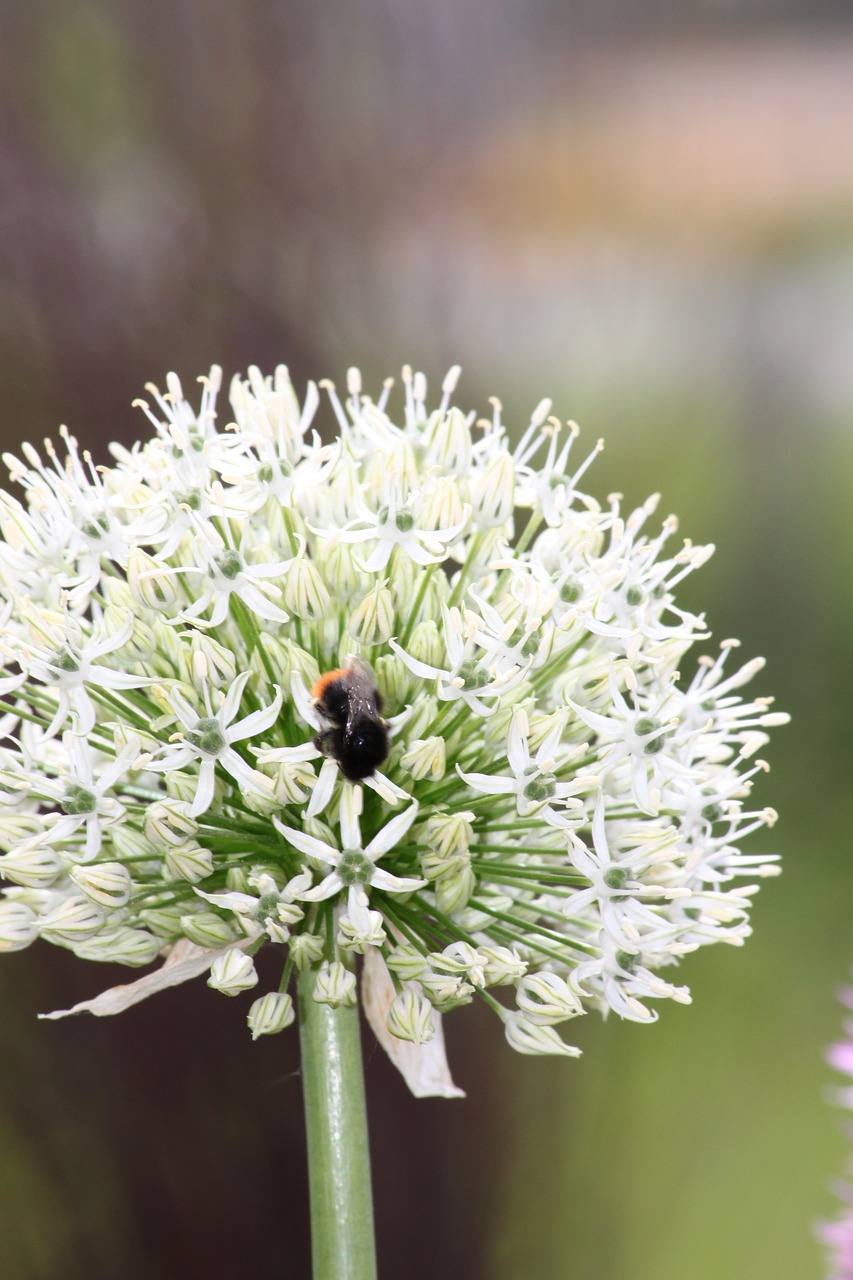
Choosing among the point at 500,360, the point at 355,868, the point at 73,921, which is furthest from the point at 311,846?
the point at 500,360

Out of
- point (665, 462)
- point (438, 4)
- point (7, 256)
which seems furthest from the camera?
point (665, 462)

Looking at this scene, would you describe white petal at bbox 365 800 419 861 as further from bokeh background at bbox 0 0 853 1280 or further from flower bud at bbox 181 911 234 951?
bokeh background at bbox 0 0 853 1280

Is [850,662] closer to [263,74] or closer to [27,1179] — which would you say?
[263,74]

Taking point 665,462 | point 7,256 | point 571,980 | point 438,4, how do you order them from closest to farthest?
point 571,980 < point 7,256 < point 438,4 < point 665,462

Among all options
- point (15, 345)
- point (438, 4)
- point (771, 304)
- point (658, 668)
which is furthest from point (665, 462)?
point (658, 668)

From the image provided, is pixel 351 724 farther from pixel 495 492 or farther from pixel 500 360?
pixel 500 360

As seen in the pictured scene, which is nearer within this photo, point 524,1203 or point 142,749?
point 142,749

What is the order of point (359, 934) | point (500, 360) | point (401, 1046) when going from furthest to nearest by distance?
point (500, 360) → point (401, 1046) → point (359, 934)
